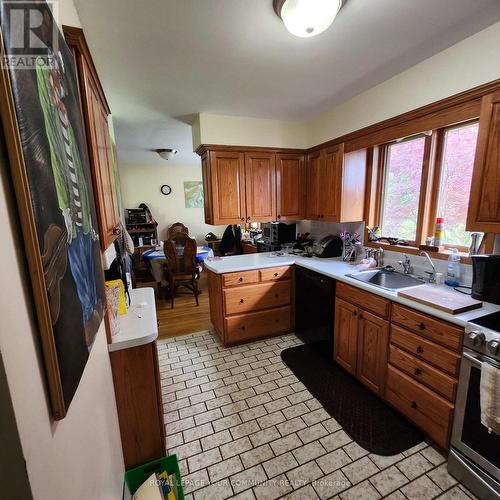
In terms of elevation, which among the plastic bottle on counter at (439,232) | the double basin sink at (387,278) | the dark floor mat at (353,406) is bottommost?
the dark floor mat at (353,406)

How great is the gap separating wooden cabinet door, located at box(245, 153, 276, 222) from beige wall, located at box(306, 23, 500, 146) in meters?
0.84

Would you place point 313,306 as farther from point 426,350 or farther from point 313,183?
point 313,183

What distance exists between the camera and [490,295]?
1.57 m

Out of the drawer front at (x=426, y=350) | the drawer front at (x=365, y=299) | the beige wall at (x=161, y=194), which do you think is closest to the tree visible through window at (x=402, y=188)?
the drawer front at (x=365, y=299)

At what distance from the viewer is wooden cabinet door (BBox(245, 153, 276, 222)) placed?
3047 mm

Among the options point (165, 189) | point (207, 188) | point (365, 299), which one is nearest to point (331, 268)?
point (365, 299)

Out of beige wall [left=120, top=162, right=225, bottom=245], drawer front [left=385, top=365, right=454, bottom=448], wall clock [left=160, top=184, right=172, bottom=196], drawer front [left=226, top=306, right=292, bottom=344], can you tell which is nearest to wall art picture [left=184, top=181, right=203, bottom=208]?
beige wall [left=120, top=162, right=225, bottom=245]

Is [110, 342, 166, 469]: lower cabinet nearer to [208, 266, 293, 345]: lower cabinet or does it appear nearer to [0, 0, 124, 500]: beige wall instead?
[0, 0, 124, 500]: beige wall

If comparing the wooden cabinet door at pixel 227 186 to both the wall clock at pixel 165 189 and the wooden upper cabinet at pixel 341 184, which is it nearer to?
the wooden upper cabinet at pixel 341 184

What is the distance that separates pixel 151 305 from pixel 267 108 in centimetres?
230

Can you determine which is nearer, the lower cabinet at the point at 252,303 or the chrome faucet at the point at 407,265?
the chrome faucet at the point at 407,265

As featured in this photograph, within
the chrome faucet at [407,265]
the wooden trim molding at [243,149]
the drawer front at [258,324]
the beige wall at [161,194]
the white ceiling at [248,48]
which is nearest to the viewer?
the white ceiling at [248,48]

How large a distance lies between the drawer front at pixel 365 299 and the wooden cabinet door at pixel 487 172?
0.72 meters

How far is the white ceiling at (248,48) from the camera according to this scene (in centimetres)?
133
